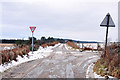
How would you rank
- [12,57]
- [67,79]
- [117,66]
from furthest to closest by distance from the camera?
1. [12,57]
2. [117,66]
3. [67,79]

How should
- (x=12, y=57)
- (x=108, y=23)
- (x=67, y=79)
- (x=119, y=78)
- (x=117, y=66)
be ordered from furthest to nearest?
(x=12, y=57) → (x=108, y=23) → (x=117, y=66) → (x=67, y=79) → (x=119, y=78)

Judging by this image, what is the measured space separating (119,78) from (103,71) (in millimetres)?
1044

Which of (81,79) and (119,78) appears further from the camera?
(81,79)

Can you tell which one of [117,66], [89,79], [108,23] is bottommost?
[89,79]

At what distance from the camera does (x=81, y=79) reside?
17.7 ft

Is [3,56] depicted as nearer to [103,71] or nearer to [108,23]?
[103,71]

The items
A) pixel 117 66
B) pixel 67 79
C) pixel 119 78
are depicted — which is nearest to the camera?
pixel 119 78

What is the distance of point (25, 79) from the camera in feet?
17.2

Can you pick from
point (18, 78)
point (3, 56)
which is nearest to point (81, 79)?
point (18, 78)

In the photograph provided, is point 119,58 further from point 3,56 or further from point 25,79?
point 3,56

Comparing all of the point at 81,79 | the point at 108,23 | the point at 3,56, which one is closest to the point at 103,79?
the point at 81,79

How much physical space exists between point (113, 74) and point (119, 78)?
0.39 metres

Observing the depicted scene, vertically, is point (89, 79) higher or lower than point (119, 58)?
lower

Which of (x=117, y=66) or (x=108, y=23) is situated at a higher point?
(x=108, y=23)
